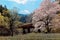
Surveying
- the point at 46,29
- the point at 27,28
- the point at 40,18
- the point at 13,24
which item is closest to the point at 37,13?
the point at 40,18

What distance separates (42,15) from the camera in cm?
2338

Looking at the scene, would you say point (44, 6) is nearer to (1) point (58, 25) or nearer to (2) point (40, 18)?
(2) point (40, 18)

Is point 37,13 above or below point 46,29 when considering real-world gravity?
above

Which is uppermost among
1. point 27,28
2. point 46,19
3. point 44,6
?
point 44,6

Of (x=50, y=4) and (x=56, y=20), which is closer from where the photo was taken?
(x=56, y=20)

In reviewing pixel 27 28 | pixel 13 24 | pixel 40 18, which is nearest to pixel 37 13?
pixel 40 18

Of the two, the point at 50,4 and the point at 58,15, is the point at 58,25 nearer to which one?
the point at 58,15

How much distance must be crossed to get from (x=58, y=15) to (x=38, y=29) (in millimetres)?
2975

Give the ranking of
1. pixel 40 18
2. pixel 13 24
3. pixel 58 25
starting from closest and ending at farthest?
pixel 58 25
pixel 40 18
pixel 13 24

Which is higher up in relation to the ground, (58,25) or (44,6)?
(44,6)

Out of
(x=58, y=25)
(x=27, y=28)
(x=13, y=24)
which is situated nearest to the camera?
(x=58, y=25)

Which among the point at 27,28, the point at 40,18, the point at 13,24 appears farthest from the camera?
the point at 27,28

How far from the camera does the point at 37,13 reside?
2427 cm

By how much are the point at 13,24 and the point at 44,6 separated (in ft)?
17.5
